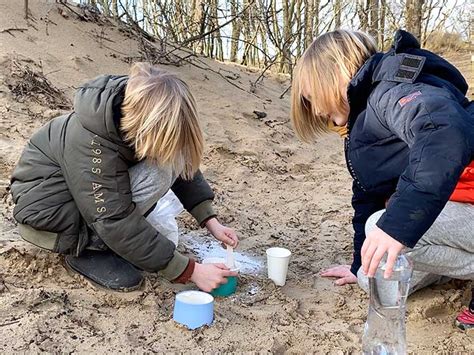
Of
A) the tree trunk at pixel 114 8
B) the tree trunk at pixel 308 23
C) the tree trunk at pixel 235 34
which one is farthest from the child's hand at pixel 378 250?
the tree trunk at pixel 308 23

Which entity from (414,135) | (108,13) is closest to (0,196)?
(414,135)

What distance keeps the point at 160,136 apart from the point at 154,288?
0.63 meters

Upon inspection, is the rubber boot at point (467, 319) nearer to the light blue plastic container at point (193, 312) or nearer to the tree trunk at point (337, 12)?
the light blue plastic container at point (193, 312)

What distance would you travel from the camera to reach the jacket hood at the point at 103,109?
6.60 feet

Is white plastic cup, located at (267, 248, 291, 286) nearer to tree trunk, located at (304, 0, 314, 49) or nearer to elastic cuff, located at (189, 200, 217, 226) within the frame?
elastic cuff, located at (189, 200, 217, 226)

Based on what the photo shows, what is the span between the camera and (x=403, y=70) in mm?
1704

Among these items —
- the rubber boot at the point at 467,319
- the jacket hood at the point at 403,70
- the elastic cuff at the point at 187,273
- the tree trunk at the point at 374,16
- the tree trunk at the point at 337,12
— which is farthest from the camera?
the tree trunk at the point at 374,16

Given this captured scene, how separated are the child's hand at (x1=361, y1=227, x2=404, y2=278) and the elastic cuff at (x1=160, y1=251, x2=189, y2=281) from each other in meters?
0.82

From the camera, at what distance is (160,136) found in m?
1.96

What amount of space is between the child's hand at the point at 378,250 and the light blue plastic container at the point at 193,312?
26.1 inches

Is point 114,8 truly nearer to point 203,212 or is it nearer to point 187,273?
point 203,212

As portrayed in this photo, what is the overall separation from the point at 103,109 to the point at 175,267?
62 centimetres

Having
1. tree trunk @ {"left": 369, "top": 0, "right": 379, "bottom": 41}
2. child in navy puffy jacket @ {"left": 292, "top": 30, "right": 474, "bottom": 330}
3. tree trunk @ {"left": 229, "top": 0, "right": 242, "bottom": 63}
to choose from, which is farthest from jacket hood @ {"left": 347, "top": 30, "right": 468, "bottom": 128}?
tree trunk @ {"left": 369, "top": 0, "right": 379, "bottom": 41}

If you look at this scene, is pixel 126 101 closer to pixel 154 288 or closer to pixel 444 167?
pixel 154 288
